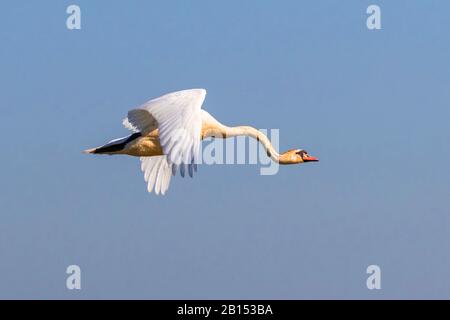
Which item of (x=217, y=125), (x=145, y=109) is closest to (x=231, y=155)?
(x=217, y=125)

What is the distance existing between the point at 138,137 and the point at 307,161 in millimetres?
4976

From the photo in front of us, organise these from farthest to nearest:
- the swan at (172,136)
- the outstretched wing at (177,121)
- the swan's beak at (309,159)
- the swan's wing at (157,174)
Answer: the swan's wing at (157,174) < the swan's beak at (309,159) < the swan at (172,136) < the outstretched wing at (177,121)

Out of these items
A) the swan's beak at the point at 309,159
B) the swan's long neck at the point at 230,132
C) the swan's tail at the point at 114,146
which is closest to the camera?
the swan's long neck at the point at 230,132

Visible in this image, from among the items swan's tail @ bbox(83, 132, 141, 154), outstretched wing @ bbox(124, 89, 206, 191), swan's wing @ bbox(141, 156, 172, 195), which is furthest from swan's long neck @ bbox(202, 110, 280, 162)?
swan's wing @ bbox(141, 156, 172, 195)

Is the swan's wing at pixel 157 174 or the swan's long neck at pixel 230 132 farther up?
the swan's long neck at pixel 230 132

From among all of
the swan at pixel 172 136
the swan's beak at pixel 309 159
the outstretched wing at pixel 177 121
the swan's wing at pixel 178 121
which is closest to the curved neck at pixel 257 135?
the swan at pixel 172 136

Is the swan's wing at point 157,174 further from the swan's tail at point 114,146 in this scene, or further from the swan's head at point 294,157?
the swan's head at point 294,157

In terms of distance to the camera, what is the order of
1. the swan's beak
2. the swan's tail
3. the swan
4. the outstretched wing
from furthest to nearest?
the swan's beak
the swan's tail
the swan
the outstretched wing

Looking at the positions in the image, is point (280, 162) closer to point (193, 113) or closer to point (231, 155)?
point (231, 155)

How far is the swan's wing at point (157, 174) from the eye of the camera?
43.3 meters

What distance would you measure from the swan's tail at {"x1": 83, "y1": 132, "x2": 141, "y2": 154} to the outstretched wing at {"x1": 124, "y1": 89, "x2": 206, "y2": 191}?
965 mm

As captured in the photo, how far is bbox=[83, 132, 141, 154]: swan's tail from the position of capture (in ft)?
132

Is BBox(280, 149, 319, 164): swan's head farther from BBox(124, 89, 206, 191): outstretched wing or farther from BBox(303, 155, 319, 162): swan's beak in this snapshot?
BBox(124, 89, 206, 191): outstretched wing

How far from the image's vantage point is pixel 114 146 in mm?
40531
